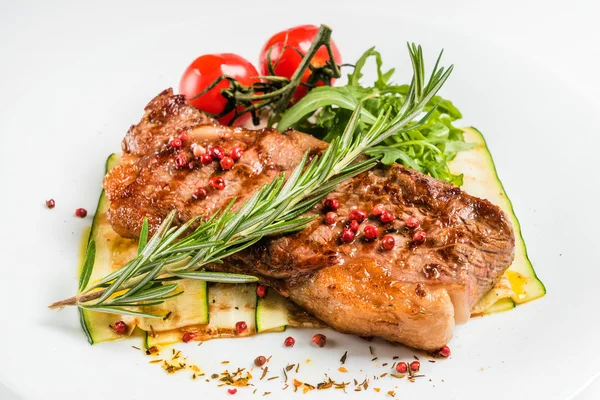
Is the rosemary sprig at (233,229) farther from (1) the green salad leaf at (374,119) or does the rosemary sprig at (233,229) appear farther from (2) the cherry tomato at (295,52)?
(2) the cherry tomato at (295,52)

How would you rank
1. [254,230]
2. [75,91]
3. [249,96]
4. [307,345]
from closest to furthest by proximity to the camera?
1. [254,230]
2. [307,345]
3. [249,96]
4. [75,91]

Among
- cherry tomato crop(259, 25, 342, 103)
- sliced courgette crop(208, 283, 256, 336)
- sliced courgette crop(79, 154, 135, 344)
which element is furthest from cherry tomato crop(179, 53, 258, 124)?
sliced courgette crop(208, 283, 256, 336)

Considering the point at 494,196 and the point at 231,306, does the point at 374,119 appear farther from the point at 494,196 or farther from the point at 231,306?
the point at 231,306

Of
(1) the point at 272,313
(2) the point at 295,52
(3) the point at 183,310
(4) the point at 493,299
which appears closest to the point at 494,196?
(4) the point at 493,299

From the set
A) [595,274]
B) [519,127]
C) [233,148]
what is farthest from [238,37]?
[595,274]

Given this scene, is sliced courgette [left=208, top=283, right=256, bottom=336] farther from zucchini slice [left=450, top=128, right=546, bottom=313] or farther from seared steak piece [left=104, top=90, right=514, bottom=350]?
zucchini slice [left=450, top=128, right=546, bottom=313]

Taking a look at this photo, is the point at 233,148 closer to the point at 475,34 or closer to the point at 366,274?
the point at 366,274
